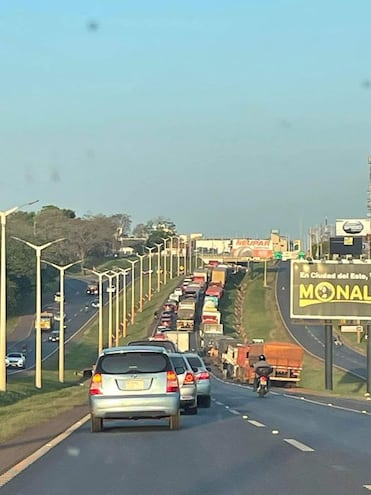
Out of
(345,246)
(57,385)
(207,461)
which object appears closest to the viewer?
(207,461)

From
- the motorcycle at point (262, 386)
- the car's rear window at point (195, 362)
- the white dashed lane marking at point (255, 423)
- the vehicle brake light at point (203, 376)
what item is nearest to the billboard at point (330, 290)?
the motorcycle at point (262, 386)

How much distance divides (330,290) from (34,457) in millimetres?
43249

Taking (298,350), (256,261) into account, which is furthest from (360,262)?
(256,261)

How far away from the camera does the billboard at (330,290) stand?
58.5 meters

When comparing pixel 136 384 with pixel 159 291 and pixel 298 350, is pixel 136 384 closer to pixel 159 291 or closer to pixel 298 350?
pixel 298 350

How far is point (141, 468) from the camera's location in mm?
14867

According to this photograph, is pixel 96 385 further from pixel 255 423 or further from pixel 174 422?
pixel 255 423

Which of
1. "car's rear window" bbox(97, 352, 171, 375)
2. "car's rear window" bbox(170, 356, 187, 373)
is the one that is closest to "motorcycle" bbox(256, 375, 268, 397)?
"car's rear window" bbox(170, 356, 187, 373)

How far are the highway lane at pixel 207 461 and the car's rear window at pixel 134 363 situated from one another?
1230 millimetres

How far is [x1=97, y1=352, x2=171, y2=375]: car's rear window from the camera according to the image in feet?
69.2

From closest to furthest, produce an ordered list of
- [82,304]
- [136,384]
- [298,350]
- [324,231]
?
[136,384] → [298,350] → [82,304] → [324,231]

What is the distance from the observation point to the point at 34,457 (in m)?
16.8

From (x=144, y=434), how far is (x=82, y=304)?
11915 cm

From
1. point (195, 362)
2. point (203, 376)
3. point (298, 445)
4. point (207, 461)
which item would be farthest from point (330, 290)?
point (207, 461)
